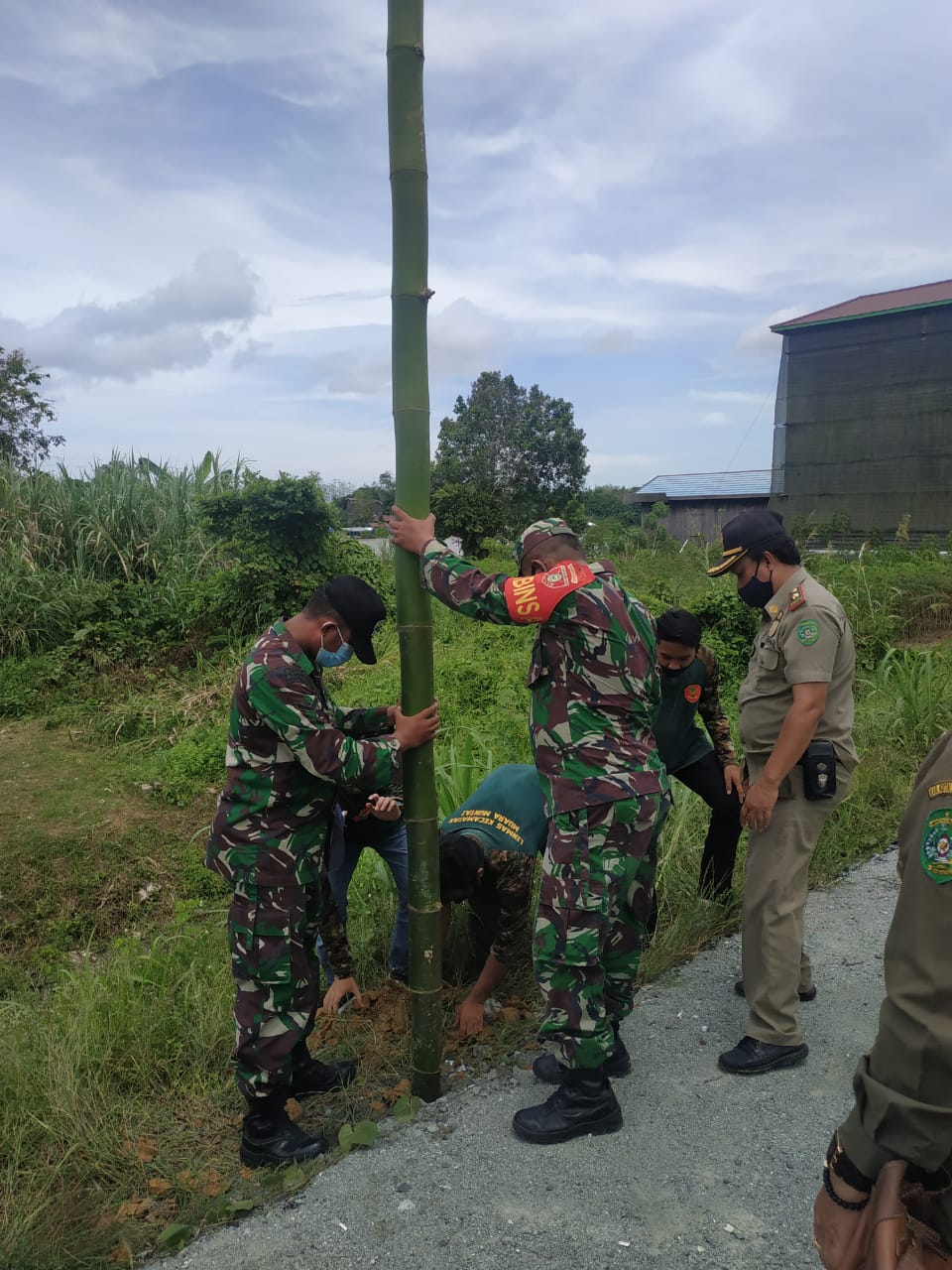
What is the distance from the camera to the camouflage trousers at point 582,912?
2.68 m

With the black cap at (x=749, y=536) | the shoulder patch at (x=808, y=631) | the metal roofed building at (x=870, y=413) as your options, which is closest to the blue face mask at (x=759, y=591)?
the black cap at (x=749, y=536)

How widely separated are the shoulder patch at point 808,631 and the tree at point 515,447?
2580 centimetres

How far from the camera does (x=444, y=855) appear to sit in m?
3.04

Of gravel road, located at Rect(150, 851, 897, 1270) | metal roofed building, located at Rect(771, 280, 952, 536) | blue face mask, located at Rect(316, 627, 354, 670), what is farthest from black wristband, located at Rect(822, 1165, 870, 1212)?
metal roofed building, located at Rect(771, 280, 952, 536)

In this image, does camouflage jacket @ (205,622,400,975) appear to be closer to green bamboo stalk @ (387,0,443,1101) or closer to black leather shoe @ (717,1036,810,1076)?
green bamboo stalk @ (387,0,443,1101)

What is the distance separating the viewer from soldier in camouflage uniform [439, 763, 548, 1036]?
307 centimetres

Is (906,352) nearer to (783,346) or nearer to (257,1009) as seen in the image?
(783,346)

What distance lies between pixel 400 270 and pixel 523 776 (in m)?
1.92

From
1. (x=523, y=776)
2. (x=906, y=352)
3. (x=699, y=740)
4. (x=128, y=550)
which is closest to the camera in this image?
(x=523, y=776)

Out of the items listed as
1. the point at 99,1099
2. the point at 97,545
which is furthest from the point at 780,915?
the point at 97,545

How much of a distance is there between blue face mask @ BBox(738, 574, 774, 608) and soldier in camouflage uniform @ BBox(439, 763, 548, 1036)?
3.68 feet

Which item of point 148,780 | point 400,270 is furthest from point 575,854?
point 148,780

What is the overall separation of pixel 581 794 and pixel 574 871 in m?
0.23

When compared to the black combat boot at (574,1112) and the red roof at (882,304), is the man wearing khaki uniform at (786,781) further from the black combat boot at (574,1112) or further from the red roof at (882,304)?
the red roof at (882,304)
